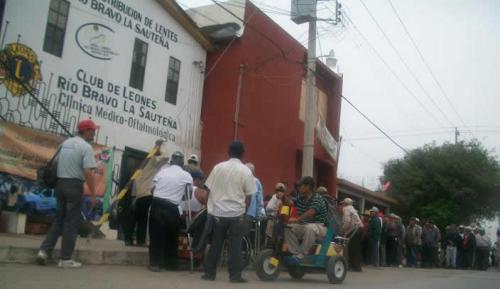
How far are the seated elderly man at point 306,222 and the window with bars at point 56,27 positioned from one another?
6.58 m

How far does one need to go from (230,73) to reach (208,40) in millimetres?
1214

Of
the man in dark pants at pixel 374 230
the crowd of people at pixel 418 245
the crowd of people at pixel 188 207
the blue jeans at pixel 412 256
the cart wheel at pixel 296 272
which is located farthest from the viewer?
the blue jeans at pixel 412 256

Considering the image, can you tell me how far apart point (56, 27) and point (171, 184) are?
19.4 ft

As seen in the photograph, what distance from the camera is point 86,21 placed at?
12469 millimetres

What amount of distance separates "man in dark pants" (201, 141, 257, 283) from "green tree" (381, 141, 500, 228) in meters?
24.9

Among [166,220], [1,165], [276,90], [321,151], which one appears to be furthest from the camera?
[321,151]

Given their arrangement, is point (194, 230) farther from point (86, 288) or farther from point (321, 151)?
point (321, 151)

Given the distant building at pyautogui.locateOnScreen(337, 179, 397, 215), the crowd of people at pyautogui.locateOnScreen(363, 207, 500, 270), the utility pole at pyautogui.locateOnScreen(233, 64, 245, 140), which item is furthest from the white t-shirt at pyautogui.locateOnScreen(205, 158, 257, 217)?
the distant building at pyautogui.locateOnScreen(337, 179, 397, 215)

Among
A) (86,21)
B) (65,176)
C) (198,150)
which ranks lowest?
(65,176)

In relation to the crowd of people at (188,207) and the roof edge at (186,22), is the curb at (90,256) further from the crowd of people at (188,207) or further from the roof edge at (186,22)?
the roof edge at (186,22)

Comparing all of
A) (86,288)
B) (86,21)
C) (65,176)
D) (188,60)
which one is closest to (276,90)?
(188,60)

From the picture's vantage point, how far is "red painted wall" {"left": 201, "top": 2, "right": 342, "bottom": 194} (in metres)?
16.1

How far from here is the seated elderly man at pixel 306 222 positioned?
826 centimetres

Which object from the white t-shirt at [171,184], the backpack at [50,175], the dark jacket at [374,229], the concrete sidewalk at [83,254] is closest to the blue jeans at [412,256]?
the dark jacket at [374,229]
